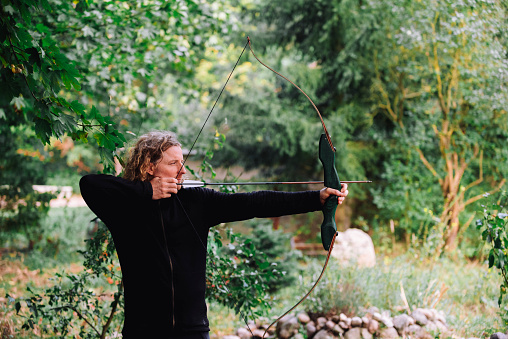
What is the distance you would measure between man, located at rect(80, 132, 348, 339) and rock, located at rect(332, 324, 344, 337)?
81.7 inches

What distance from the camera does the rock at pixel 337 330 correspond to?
349 cm

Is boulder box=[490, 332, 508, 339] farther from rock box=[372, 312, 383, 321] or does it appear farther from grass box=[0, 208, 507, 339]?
rock box=[372, 312, 383, 321]

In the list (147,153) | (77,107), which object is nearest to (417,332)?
(147,153)

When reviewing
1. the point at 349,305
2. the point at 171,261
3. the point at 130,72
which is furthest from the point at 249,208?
the point at 130,72

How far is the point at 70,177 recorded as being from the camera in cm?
1016

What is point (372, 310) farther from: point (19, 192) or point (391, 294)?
point (19, 192)

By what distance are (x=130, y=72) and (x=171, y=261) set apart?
112 inches

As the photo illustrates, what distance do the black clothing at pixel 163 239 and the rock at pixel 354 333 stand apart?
6.68ft

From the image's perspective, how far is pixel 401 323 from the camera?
3.48 metres

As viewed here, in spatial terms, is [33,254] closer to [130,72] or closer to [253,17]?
[130,72]

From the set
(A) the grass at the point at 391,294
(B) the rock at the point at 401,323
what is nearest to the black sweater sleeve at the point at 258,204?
(A) the grass at the point at 391,294

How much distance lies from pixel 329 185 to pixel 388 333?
7.06ft

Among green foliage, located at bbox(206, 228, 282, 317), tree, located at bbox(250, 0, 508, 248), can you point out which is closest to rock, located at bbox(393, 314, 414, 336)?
green foliage, located at bbox(206, 228, 282, 317)

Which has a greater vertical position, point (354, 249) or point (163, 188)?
point (163, 188)
